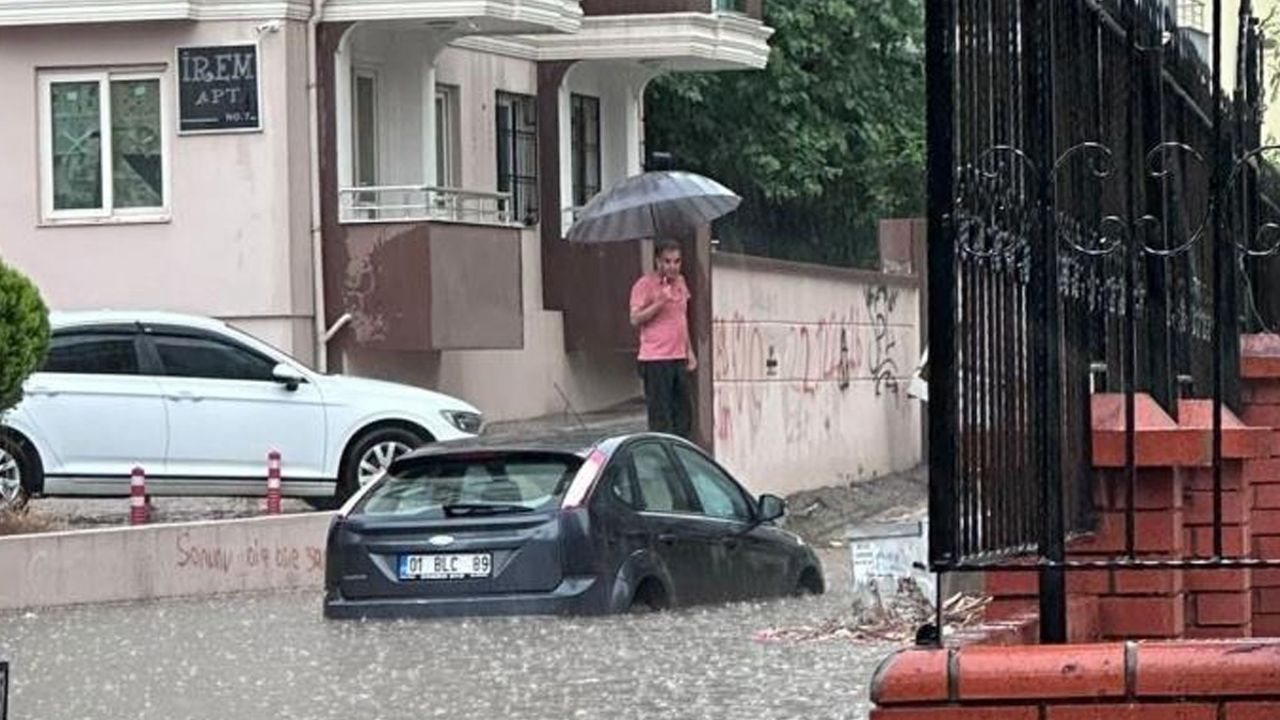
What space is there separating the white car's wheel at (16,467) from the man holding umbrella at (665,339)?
4974 millimetres

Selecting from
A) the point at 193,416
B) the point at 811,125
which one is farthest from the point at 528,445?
the point at 811,125

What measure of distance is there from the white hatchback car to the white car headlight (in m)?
0.21

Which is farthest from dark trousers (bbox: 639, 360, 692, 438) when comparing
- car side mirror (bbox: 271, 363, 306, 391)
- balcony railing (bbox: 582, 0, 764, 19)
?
balcony railing (bbox: 582, 0, 764, 19)

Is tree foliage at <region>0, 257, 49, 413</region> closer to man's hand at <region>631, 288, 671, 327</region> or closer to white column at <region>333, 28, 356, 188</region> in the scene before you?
man's hand at <region>631, 288, 671, 327</region>

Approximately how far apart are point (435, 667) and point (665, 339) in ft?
34.4

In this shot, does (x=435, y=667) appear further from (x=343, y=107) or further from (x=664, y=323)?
(x=343, y=107)

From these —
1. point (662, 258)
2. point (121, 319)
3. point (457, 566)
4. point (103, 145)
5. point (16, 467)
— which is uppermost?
point (103, 145)

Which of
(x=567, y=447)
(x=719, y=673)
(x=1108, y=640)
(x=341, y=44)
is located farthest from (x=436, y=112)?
(x=1108, y=640)

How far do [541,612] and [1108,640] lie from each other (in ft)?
31.5

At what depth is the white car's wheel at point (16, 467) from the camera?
76.6 ft

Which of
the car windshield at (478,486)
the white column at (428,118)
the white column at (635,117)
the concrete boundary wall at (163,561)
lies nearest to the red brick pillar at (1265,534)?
the car windshield at (478,486)

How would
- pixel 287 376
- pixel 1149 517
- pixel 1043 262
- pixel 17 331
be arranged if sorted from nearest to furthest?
pixel 1043 262, pixel 1149 517, pixel 17 331, pixel 287 376

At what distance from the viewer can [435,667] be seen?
46.5 feet

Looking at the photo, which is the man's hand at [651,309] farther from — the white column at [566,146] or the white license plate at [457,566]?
the white column at [566,146]
